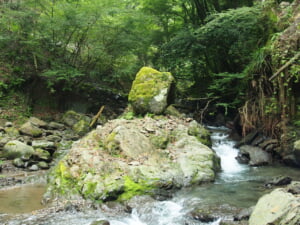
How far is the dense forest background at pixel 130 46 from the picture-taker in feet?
35.7

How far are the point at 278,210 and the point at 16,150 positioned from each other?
8.03m

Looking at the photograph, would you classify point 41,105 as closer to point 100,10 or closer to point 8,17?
point 8,17

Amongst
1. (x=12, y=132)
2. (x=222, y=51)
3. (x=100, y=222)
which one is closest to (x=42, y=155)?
(x=12, y=132)

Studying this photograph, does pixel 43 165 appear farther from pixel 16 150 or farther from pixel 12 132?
pixel 12 132

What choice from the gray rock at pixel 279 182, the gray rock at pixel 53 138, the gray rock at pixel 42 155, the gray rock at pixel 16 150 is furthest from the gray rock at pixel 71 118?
the gray rock at pixel 279 182

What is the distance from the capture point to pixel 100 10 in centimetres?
1347

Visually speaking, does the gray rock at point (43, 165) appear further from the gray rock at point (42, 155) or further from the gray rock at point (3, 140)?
the gray rock at point (3, 140)

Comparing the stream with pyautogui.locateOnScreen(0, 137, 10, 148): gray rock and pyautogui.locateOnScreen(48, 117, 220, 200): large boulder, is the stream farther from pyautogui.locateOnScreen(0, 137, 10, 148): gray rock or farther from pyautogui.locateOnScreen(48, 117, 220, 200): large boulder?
pyautogui.locateOnScreen(0, 137, 10, 148): gray rock

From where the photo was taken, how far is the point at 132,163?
6844mm

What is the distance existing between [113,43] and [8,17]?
4.87 meters

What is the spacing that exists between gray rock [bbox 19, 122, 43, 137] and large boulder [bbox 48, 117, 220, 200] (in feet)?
13.8

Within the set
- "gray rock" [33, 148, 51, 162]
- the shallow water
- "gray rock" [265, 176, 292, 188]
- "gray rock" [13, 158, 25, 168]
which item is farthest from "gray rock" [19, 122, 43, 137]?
"gray rock" [265, 176, 292, 188]

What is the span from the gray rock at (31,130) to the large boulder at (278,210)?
369 inches

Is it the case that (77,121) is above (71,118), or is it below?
below
